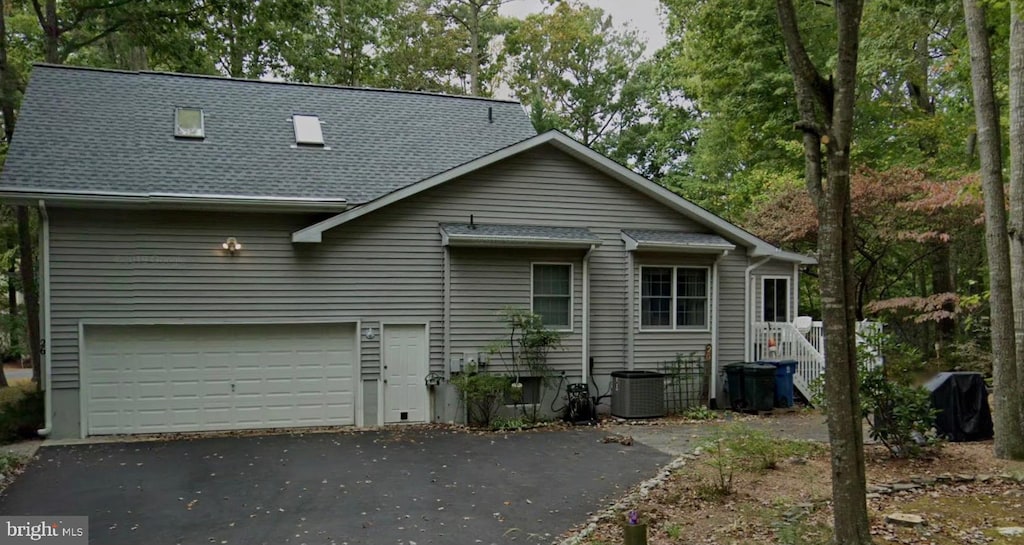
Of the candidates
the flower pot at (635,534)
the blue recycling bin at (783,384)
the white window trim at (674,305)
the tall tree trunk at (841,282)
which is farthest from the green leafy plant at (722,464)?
the blue recycling bin at (783,384)

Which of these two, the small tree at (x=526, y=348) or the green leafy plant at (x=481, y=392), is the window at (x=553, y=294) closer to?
the small tree at (x=526, y=348)

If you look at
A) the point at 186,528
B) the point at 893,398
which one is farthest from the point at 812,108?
the point at 186,528

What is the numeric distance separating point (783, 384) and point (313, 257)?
895 centimetres

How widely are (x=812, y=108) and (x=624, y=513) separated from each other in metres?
3.75

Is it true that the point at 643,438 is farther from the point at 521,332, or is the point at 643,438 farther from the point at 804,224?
the point at 804,224

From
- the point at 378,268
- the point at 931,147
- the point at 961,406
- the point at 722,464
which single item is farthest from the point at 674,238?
the point at 931,147

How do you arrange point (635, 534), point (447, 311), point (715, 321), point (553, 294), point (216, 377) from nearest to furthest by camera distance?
point (635, 534)
point (216, 377)
point (447, 311)
point (553, 294)
point (715, 321)

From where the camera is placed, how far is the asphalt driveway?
596 cm

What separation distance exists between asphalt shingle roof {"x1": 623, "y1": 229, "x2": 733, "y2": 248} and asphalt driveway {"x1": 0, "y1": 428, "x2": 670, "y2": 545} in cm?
386

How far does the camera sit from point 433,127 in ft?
45.7

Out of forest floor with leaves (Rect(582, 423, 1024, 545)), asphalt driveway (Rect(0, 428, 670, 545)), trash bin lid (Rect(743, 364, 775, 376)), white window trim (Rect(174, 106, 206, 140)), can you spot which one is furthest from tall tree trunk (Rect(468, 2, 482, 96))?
forest floor with leaves (Rect(582, 423, 1024, 545))

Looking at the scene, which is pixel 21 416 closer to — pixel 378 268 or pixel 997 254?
pixel 378 268

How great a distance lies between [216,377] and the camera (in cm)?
1083

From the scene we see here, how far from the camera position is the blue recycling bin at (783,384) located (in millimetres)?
12875
